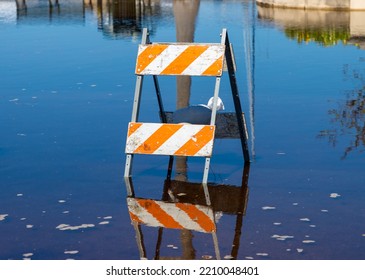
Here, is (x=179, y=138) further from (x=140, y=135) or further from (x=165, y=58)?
(x=165, y=58)

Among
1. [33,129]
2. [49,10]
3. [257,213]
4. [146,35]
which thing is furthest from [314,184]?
[49,10]

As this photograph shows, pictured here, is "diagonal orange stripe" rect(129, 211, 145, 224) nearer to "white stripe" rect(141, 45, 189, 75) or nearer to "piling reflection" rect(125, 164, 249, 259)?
"piling reflection" rect(125, 164, 249, 259)

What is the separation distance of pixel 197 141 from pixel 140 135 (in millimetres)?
653

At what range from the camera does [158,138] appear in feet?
35.0

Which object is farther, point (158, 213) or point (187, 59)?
point (187, 59)

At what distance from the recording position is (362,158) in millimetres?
11898

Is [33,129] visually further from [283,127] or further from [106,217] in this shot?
[106,217]

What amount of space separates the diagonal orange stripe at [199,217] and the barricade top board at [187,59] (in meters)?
1.44

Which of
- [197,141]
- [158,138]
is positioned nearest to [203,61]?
[197,141]

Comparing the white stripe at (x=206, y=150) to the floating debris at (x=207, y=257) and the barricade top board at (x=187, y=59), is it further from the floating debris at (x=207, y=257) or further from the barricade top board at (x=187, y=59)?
the floating debris at (x=207, y=257)

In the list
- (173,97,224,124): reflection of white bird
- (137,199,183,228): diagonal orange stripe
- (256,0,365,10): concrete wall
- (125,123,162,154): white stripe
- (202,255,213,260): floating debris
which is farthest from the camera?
(256,0,365,10): concrete wall

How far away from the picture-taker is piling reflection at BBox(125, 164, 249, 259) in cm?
862

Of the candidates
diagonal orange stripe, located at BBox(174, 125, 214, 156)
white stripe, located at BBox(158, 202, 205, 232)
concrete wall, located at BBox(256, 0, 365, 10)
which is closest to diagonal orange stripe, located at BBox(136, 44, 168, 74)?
diagonal orange stripe, located at BBox(174, 125, 214, 156)

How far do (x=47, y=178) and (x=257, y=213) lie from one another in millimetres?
2664
